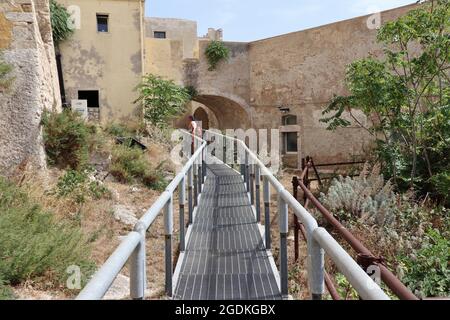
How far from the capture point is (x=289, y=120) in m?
18.6

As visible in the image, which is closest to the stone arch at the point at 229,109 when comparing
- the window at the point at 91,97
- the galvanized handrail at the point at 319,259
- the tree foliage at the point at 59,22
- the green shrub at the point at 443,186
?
the window at the point at 91,97

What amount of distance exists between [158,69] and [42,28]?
25.4 ft

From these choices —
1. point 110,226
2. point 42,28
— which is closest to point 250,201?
point 110,226

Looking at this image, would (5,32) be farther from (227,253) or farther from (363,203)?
(363,203)

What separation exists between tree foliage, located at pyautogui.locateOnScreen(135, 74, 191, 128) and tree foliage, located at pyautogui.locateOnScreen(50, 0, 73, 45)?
3.40 metres

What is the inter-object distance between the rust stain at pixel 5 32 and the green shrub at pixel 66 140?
4.70 ft

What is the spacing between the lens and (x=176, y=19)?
28062 millimetres

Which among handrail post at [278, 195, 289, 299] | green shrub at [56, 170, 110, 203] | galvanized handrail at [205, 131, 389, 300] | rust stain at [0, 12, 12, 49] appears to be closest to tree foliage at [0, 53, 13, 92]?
rust stain at [0, 12, 12, 49]

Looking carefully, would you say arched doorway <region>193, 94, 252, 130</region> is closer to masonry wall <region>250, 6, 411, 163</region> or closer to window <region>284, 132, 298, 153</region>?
masonry wall <region>250, 6, 411, 163</region>

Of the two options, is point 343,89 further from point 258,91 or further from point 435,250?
point 435,250

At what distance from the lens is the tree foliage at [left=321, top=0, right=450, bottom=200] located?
849 centimetres

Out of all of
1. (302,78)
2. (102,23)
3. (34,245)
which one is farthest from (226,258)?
(302,78)

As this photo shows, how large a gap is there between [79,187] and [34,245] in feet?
11.1

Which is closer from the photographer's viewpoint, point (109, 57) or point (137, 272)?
point (137, 272)
